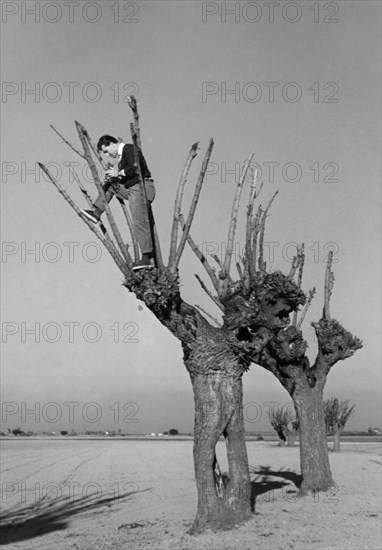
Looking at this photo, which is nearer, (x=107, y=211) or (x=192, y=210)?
(x=107, y=211)

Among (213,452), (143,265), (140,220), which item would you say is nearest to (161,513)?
(213,452)

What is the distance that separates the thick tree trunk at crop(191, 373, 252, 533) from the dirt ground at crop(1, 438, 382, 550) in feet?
0.87

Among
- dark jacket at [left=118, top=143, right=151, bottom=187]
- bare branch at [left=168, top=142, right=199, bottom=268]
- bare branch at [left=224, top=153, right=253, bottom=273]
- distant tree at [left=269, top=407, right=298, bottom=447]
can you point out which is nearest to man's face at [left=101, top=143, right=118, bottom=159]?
dark jacket at [left=118, top=143, right=151, bottom=187]

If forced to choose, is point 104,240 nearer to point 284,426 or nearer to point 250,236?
point 250,236

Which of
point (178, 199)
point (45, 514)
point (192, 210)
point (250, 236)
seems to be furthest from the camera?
point (250, 236)

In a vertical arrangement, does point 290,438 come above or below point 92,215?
below

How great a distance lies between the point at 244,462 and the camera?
1009 centimetres

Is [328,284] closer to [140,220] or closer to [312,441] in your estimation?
[312,441]

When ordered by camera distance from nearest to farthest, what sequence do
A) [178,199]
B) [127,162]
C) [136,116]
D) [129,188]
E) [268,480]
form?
[136,116]
[127,162]
[129,188]
[178,199]
[268,480]

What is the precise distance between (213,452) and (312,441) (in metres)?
5.96

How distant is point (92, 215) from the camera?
9.91 metres

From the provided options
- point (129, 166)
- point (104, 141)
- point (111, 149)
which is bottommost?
point (129, 166)

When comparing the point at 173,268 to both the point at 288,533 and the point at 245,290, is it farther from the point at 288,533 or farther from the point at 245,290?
the point at 288,533

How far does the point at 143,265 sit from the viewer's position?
9602 millimetres
